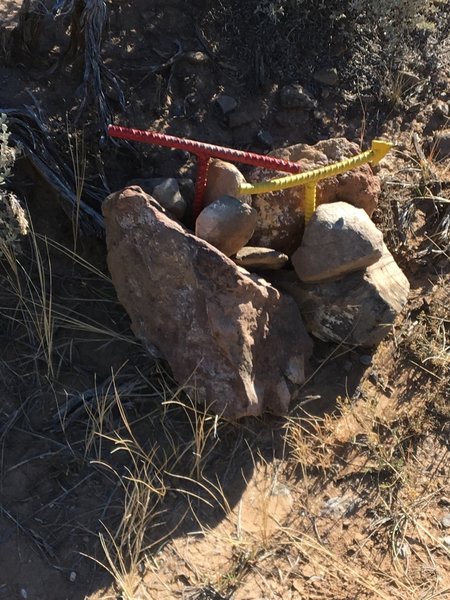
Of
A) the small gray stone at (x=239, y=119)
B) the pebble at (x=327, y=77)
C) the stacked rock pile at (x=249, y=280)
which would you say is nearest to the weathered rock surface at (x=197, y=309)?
the stacked rock pile at (x=249, y=280)

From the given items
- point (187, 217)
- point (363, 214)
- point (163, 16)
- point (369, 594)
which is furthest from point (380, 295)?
point (163, 16)

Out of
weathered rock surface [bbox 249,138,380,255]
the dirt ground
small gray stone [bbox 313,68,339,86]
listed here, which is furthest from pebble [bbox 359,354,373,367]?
small gray stone [bbox 313,68,339,86]

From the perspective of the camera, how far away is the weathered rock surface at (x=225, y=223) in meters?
2.90

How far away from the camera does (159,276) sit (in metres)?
2.89

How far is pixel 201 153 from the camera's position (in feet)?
9.94

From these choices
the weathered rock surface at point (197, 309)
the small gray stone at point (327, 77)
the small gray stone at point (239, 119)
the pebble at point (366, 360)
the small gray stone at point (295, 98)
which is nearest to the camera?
the weathered rock surface at point (197, 309)

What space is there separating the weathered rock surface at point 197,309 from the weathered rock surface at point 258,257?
125 millimetres

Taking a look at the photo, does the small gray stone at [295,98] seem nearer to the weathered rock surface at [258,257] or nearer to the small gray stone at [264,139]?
the small gray stone at [264,139]

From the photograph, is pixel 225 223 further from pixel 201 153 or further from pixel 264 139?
pixel 264 139

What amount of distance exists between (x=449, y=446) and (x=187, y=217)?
56.9 inches

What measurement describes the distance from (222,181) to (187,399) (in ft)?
2.92

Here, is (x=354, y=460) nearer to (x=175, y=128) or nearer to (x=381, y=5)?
(x=175, y=128)

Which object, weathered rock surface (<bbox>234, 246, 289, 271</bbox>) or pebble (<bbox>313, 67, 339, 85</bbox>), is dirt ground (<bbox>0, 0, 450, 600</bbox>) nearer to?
pebble (<bbox>313, 67, 339, 85</bbox>)

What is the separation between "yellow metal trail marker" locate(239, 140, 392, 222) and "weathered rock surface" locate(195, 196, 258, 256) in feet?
0.31
